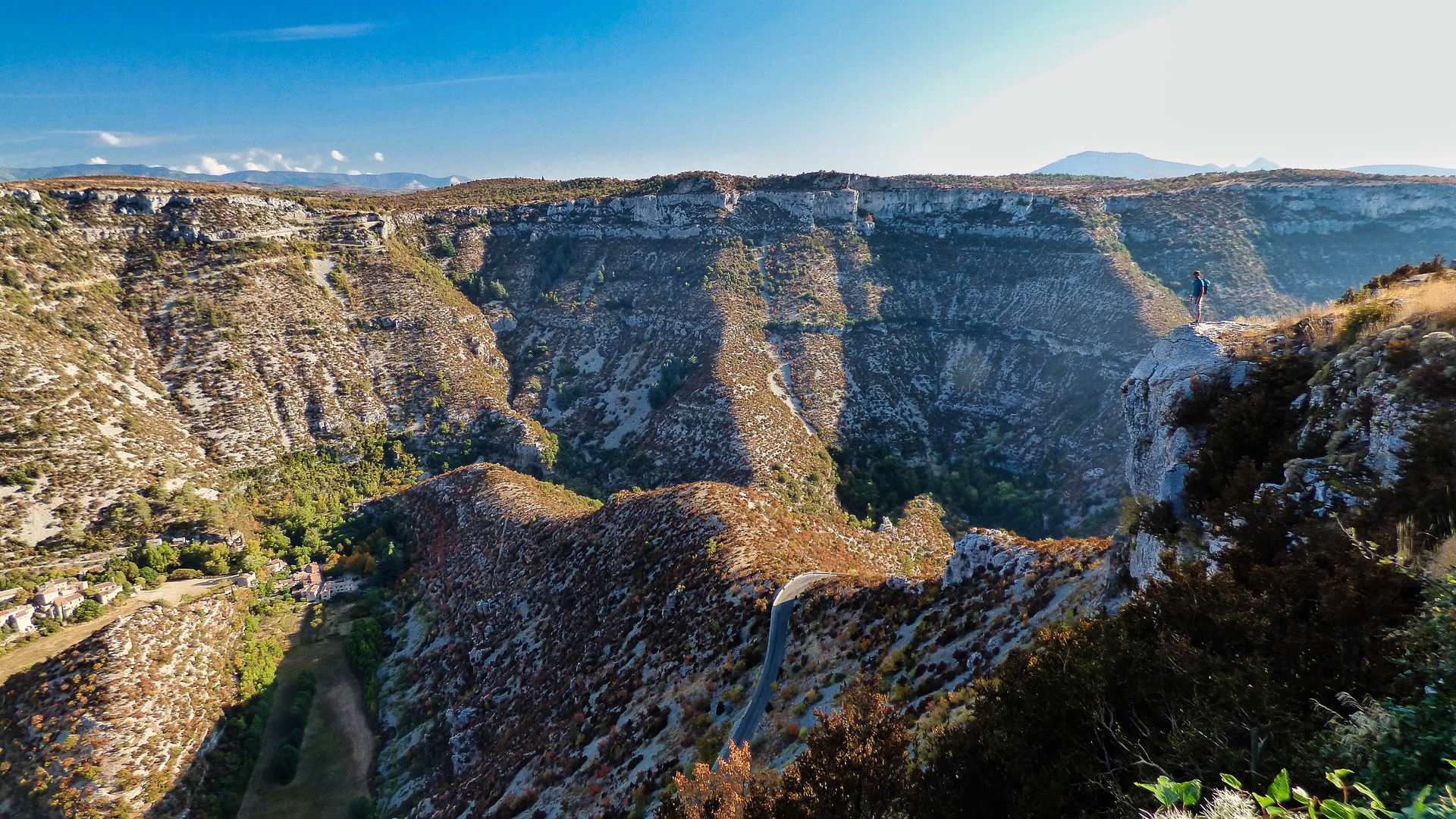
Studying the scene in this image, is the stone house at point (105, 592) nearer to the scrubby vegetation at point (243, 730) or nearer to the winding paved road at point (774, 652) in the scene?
the scrubby vegetation at point (243, 730)

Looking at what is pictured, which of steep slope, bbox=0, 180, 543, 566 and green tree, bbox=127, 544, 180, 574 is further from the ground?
steep slope, bbox=0, 180, 543, 566

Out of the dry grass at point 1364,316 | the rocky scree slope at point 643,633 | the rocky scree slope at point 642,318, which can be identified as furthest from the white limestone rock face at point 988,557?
the rocky scree slope at point 642,318

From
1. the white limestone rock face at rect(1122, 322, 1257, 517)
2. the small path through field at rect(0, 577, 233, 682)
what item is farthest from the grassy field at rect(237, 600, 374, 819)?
the white limestone rock face at rect(1122, 322, 1257, 517)

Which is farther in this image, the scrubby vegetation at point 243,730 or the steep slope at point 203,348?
the steep slope at point 203,348

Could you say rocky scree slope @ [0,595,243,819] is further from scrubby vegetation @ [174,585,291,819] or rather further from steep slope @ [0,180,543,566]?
steep slope @ [0,180,543,566]

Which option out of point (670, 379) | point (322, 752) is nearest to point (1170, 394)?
point (322, 752)

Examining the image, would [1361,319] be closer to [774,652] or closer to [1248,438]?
[1248,438]
